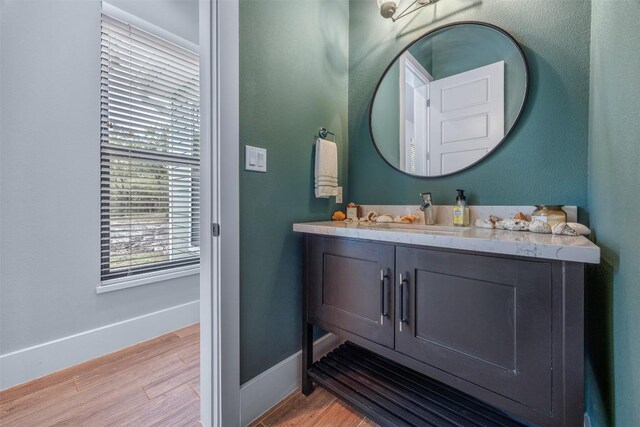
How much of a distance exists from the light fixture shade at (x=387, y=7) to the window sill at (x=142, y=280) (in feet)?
7.67

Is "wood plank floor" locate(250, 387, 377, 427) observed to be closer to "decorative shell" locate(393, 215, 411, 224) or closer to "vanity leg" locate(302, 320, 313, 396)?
"vanity leg" locate(302, 320, 313, 396)

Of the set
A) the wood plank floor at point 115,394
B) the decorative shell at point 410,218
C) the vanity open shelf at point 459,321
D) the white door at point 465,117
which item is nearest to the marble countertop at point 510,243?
the vanity open shelf at point 459,321

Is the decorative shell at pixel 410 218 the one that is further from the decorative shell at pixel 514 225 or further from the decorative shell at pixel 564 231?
the decorative shell at pixel 564 231

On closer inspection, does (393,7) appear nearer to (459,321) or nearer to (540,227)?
(540,227)

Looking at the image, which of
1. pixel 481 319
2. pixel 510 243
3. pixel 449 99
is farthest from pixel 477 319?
pixel 449 99

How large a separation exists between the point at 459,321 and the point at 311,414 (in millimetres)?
873

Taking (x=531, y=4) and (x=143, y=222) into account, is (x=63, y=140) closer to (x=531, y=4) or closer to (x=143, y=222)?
(x=143, y=222)

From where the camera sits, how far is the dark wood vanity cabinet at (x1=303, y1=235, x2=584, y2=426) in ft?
2.25

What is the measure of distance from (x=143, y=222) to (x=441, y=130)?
7.14 ft

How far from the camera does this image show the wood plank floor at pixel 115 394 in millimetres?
1215

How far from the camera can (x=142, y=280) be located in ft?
6.40

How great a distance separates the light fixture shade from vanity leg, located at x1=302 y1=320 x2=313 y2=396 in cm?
180

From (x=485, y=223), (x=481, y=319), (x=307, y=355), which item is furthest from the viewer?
(x=307, y=355)

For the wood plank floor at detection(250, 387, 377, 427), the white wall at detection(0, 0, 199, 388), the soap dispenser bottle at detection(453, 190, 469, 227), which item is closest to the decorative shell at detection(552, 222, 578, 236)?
the soap dispenser bottle at detection(453, 190, 469, 227)
